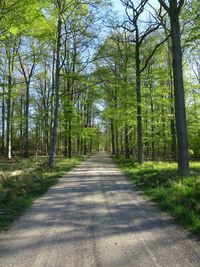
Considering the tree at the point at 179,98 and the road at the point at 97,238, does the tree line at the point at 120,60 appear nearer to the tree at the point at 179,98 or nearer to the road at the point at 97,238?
the tree at the point at 179,98

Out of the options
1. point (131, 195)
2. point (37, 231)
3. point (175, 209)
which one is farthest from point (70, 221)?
point (131, 195)

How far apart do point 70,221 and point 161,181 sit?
6144 millimetres

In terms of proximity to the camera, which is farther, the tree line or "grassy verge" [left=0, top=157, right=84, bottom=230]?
the tree line

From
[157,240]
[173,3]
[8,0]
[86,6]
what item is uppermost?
[86,6]

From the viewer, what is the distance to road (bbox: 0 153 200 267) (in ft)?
15.2

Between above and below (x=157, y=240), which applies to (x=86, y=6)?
above

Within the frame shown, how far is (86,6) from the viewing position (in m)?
20.7

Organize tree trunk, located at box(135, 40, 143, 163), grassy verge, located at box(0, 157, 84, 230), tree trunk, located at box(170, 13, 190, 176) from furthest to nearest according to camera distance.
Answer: tree trunk, located at box(135, 40, 143, 163) → tree trunk, located at box(170, 13, 190, 176) → grassy verge, located at box(0, 157, 84, 230)

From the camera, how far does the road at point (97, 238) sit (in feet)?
15.2

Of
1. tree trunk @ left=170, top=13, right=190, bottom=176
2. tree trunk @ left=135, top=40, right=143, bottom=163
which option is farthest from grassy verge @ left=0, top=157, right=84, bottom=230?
tree trunk @ left=135, top=40, right=143, bottom=163

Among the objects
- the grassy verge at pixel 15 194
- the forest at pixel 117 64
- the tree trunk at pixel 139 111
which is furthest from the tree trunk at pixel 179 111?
the tree trunk at pixel 139 111

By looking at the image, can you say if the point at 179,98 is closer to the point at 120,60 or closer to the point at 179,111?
the point at 179,111

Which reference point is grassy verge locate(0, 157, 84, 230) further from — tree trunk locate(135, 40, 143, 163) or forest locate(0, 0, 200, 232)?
tree trunk locate(135, 40, 143, 163)

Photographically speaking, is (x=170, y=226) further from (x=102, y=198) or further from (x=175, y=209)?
(x=102, y=198)
